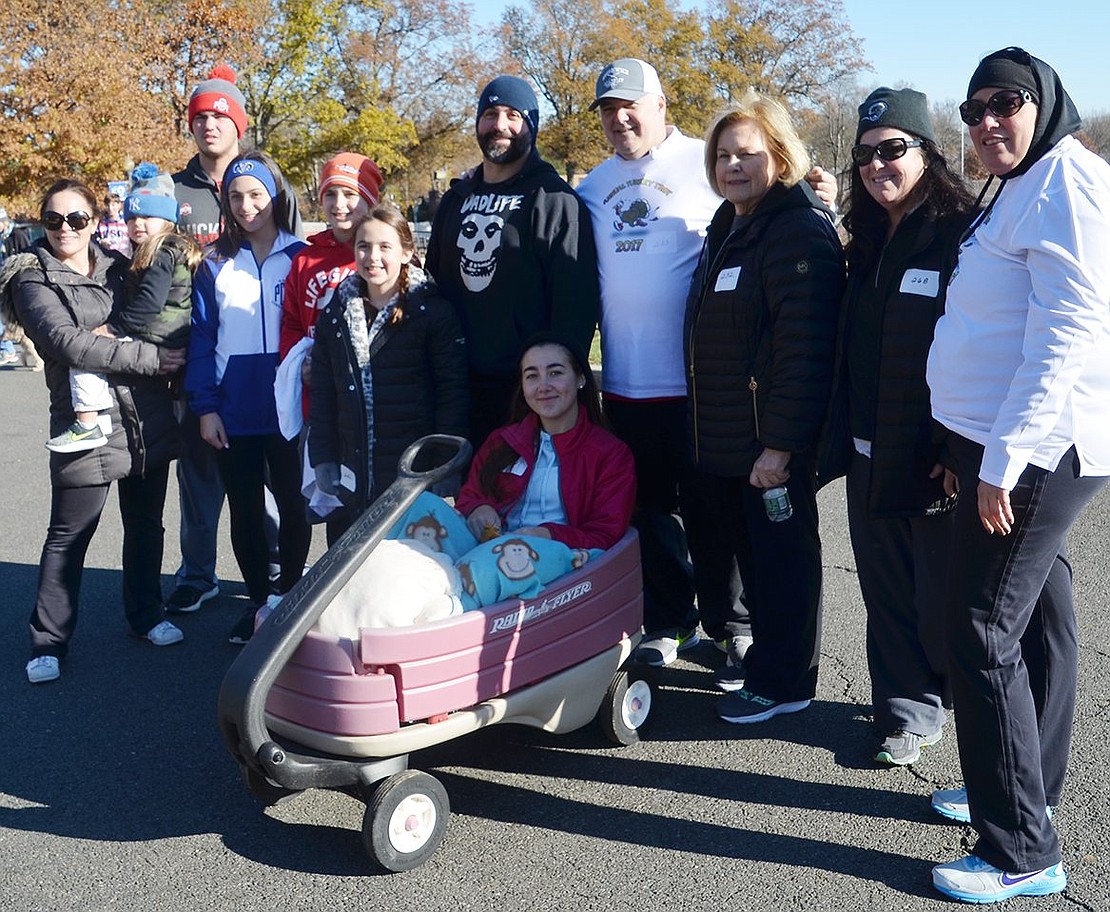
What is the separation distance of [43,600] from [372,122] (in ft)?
116

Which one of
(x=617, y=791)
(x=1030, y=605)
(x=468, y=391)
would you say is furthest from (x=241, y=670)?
(x=1030, y=605)

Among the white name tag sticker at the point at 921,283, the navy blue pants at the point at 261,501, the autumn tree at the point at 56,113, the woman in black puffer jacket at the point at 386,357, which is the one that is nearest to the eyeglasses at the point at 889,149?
the white name tag sticker at the point at 921,283

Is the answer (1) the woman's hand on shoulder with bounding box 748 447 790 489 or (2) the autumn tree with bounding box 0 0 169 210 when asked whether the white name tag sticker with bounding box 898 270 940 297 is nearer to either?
(1) the woman's hand on shoulder with bounding box 748 447 790 489

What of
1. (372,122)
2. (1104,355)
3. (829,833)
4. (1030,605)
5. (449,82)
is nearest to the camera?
(1104,355)

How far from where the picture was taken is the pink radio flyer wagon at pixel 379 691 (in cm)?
298

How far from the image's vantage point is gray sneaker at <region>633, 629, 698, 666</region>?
13.5ft

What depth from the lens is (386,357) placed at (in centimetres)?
399

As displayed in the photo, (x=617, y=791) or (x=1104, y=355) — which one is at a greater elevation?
(x=1104, y=355)

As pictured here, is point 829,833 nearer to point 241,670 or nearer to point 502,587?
point 502,587

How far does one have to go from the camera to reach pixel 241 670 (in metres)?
2.96

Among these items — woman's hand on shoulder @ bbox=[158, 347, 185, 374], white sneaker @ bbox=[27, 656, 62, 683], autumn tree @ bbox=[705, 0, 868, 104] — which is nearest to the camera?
white sneaker @ bbox=[27, 656, 62, 683]

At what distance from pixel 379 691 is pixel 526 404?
4.52ft

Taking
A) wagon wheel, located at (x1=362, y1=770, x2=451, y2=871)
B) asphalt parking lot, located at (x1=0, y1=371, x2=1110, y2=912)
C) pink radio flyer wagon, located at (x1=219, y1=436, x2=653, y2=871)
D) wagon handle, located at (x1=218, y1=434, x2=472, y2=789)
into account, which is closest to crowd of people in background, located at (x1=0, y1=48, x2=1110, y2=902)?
asphalt parking lot, located at (x1=0, y1=371, x2=1110, y2=912)

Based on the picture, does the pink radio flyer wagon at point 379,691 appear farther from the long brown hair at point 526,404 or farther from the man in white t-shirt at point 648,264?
the man in white t-shirt at point 648,264
